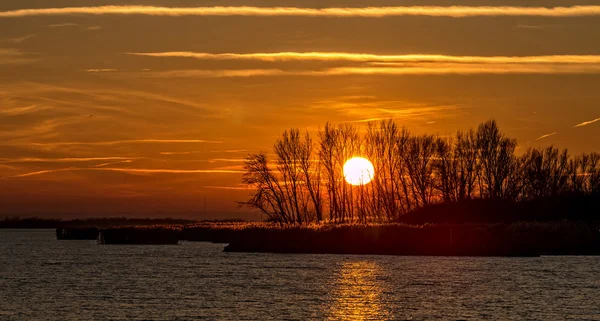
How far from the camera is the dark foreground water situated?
52531mm

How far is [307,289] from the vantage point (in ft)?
223

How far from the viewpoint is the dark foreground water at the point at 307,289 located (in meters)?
52.5

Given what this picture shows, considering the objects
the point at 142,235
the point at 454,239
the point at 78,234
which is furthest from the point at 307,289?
the point at 78,234

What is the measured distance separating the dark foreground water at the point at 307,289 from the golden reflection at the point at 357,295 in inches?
3.3

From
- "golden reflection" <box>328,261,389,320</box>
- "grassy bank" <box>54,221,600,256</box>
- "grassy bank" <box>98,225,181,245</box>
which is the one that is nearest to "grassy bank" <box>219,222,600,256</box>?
"grassy bank" <box>54,221,600,256</box>

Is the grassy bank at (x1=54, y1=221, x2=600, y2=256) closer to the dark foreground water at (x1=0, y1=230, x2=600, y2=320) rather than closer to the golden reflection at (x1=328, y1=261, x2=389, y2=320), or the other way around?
the dark foreground water at (x1=0, y1=230, x2=600, y2=320)

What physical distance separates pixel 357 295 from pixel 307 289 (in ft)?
17.3

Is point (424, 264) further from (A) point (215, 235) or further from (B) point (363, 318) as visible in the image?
(A) point (215, 235)

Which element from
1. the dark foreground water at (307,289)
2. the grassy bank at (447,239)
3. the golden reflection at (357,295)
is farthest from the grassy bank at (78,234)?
the golden reflection at (357,295)

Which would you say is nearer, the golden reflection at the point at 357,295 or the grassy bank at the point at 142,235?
the golden reflection at the point at 357,295

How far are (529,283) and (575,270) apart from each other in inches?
535

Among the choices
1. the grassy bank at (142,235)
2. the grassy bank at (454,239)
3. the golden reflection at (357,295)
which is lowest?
the golden reflection at (357,295)

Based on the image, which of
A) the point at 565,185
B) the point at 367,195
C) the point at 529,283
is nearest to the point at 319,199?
the point at 367,195

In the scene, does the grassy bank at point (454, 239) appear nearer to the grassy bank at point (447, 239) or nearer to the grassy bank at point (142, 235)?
the grassy bank at point (447, 239)
